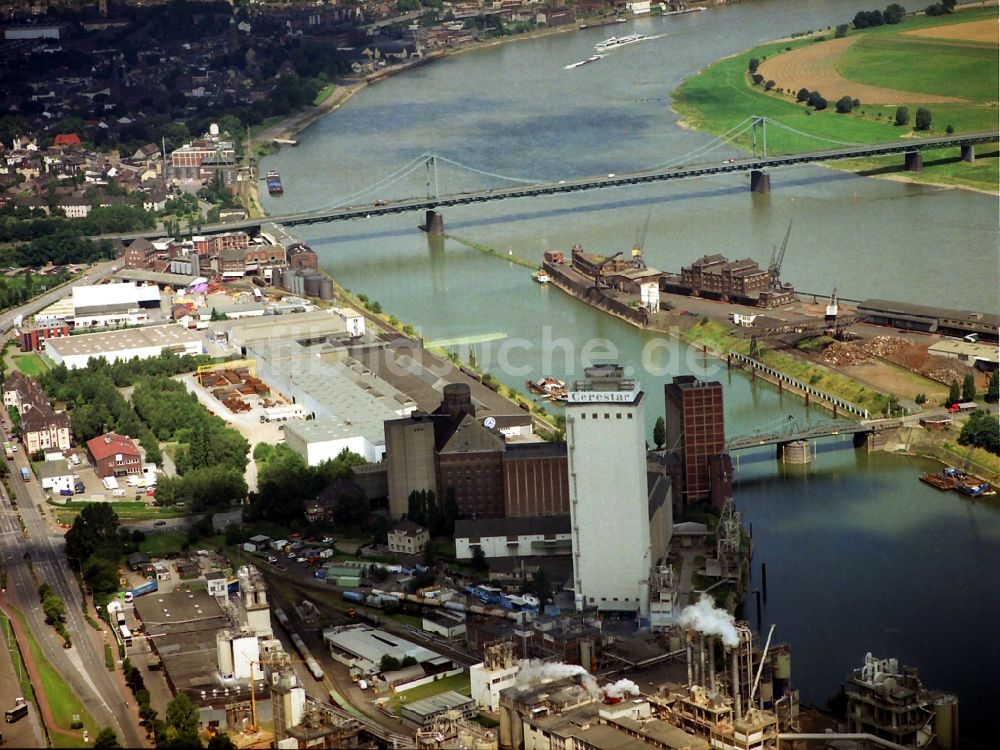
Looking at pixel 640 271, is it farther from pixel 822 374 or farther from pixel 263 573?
pixel 263 573

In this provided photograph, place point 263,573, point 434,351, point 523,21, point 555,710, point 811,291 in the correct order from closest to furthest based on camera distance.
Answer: point 555,710
point 263,573
point 434,351
point 811,291
point 523,21

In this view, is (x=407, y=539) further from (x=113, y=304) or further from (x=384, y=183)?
(x=384, y=183)

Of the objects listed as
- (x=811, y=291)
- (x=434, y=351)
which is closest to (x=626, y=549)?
(x=434, y=351)

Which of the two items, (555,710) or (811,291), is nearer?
(555,710)

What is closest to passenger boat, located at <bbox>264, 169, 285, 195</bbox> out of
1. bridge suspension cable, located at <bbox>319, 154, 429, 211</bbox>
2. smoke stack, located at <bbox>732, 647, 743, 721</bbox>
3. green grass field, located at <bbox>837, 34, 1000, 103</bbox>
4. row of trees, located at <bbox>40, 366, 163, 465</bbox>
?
bridge suspension cable, located at <bbox>319, 154, 429, 211</bbox>

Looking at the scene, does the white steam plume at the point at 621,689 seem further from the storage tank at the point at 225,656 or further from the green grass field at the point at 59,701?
the green grass field at the point at 59,701

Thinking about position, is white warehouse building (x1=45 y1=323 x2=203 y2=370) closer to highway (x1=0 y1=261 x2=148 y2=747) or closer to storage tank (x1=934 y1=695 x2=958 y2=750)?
highway (x1=0 y1=261 x2=148 y2=747)
